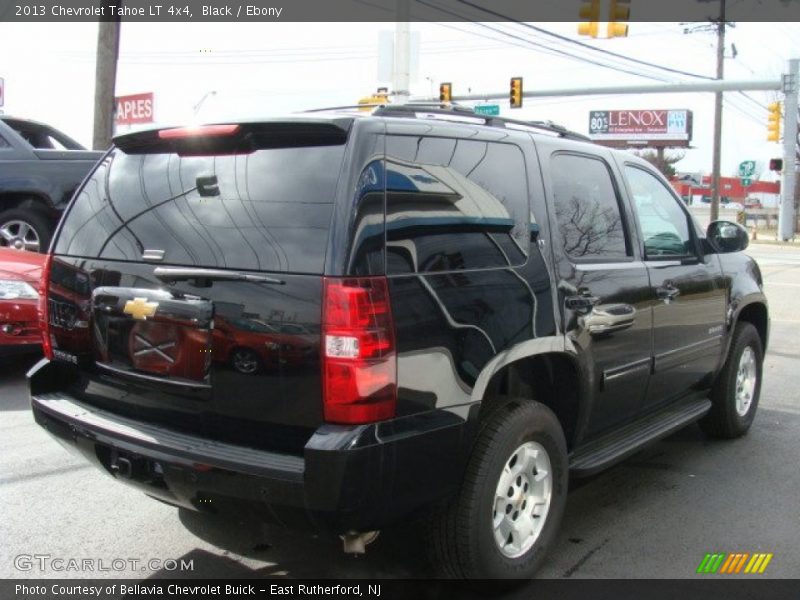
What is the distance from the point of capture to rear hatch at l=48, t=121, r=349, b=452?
2709 millimetres

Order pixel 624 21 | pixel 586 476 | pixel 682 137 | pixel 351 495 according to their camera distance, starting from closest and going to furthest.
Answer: pixel 351 495, pixel 586 476, pixel 624 21, pixel 682 137

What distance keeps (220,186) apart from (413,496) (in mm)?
1344

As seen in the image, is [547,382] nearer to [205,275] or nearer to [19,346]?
[205,275]

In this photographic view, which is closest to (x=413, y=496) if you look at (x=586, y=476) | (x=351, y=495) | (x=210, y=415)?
(x=351, y=495)

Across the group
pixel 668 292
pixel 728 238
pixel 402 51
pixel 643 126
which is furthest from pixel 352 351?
pixel 643 126

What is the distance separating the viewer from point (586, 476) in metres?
3.63

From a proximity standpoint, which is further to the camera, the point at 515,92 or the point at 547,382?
the point at 515,92

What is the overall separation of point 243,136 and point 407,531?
169 centimetres

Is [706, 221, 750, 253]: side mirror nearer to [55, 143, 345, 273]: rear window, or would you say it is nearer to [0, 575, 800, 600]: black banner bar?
[0, 575, 800, 600]: black banner bar

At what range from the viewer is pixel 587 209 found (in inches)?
153

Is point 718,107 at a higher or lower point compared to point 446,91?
higher

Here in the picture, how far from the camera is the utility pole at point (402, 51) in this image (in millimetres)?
14148

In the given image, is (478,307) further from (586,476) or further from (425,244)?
(586,476)

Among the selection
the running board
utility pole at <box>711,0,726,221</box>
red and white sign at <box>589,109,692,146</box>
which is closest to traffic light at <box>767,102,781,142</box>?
utility pole at <box>711,0,726,221</box>
